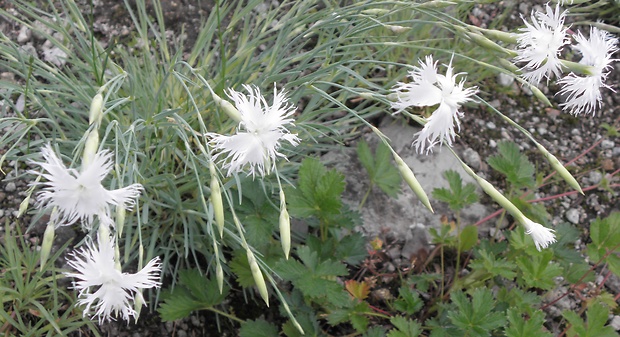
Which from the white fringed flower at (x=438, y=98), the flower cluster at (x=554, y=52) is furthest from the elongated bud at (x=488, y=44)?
the white fringed flower at (x=438, y=98)

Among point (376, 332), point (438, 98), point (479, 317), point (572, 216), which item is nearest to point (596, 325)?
point (479, 317)

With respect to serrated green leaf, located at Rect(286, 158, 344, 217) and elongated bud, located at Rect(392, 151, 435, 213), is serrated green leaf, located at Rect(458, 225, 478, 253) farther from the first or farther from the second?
elongated bud, located at Rect(392, 151, 435, 213)

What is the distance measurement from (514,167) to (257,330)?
84 centimetres

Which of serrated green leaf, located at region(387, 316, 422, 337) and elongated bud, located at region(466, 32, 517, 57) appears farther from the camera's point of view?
serrated green leaf, located at region(387, 316, 422, 337)

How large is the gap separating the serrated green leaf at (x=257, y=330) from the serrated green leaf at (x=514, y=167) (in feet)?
2.54

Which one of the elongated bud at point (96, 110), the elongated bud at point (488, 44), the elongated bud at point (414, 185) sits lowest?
the elongated bud at point (414, 185)

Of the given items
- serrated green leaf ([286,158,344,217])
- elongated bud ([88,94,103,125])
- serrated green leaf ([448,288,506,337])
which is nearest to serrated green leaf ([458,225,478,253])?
serrated green leaf ([448,288,506,337])

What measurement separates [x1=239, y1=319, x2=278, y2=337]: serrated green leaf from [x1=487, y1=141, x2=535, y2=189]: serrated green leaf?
774 mm

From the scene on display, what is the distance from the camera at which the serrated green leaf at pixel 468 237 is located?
1.71 m

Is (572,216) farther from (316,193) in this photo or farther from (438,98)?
(438,98)

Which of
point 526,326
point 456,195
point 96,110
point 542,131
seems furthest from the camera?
point 542,131

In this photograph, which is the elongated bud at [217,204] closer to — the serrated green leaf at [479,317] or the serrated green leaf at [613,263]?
the serrated green leaf at [479,317]

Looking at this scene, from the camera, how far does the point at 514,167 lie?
1.72 m

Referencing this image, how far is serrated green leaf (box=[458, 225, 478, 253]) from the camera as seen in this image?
1.71 metres
